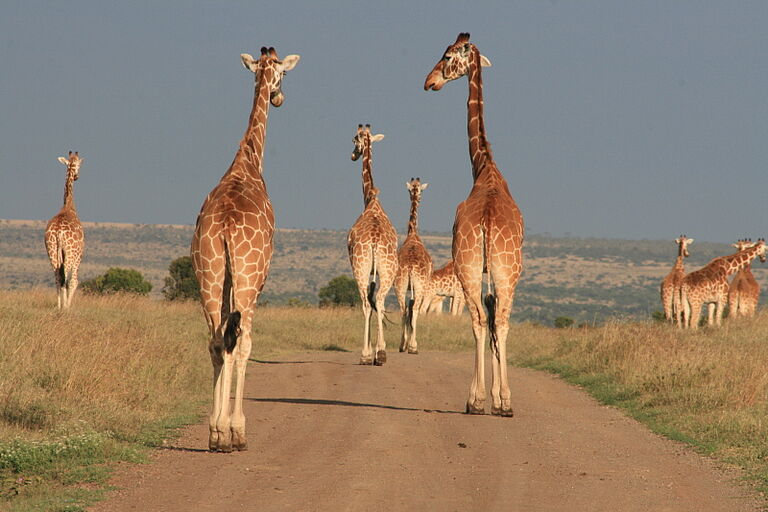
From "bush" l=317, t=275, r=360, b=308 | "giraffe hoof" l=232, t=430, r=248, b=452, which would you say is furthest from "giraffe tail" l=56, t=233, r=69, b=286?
"bush" l=317, t=275, r=360, b=308

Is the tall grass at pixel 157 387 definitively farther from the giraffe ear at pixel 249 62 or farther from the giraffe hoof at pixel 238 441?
the giraffe ear at pixel 249 62

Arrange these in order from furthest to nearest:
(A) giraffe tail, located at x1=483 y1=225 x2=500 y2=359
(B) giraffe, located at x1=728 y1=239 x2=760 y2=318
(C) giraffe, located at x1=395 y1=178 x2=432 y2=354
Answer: (B) giraffe, located at x1=728 y1=239 x2=760 y2=318 → (C) giraffe, located at x1=395 y1=178 x2=432 y2=354 → (A) giraffe tail, located at x1=483 y1=225 x2=500 y2=359

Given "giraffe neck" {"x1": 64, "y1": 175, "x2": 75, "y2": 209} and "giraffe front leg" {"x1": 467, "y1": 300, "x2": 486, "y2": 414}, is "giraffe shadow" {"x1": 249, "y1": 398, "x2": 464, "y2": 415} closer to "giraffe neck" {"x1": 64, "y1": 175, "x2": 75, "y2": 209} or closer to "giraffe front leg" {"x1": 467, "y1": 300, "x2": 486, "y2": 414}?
"giraffe front leg" {"x1": 467, "y1": 300, "x2": 486, "y2": 414}

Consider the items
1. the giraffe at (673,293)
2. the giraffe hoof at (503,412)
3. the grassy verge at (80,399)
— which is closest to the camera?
the grassy verge at (80,399)

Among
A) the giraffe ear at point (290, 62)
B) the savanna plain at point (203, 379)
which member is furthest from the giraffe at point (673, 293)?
the giraffe ear at point (290, 62)

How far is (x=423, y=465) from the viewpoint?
946 centimetres

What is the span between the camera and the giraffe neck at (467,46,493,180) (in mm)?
14617

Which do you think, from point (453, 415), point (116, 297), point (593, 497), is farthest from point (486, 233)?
point (116, 297)

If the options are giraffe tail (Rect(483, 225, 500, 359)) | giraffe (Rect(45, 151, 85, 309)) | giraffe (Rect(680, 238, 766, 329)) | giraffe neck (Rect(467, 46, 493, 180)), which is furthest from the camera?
giraffe (Rect(680, 238, 766, 329))

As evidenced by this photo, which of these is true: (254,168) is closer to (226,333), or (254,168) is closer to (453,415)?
(226,333)

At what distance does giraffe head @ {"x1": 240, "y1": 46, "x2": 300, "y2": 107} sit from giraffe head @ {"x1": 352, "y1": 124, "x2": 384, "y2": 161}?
29.7 ft

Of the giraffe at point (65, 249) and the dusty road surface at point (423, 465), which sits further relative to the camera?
the giraffe at point (65, 249)

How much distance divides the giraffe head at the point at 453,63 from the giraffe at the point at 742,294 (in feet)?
64.1

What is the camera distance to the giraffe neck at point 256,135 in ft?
38.2
